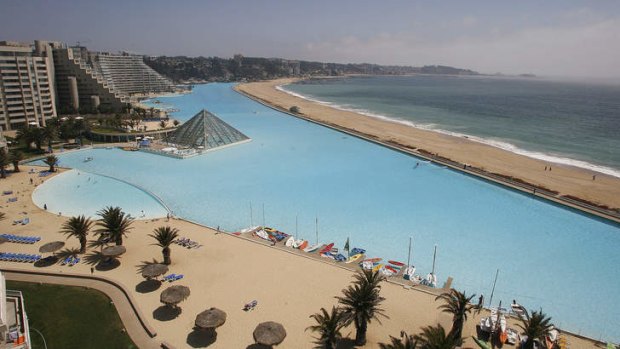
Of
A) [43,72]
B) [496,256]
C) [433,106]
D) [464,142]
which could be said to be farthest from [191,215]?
[433,106]

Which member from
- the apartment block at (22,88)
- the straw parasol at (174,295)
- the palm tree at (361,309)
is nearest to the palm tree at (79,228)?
the straw parasol at (174,295)

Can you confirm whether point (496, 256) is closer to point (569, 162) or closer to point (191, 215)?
point (191, 215)

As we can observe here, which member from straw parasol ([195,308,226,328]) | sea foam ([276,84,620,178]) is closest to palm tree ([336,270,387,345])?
straw parasol ([195,308,226,328])

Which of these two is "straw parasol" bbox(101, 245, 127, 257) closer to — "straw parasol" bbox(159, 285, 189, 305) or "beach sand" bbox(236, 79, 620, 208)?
"straw parasol" bbox(159, 285, 189, 305)

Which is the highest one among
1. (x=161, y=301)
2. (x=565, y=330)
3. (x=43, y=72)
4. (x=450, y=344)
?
(x=43, y=72)

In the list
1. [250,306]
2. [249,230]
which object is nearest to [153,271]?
[250,306]

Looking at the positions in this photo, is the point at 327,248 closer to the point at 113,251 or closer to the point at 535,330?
the point at 535,330
